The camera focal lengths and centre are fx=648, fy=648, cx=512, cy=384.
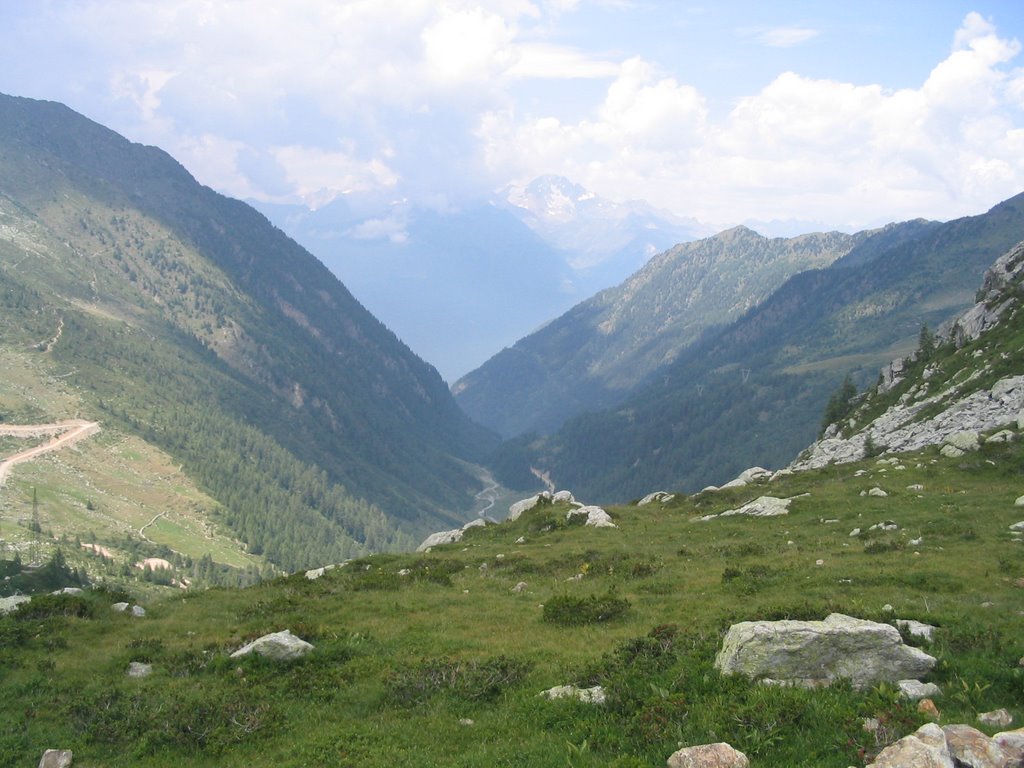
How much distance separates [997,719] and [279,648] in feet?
60.9


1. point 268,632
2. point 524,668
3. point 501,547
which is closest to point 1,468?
point 501,547

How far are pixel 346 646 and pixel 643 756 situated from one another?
12.4 metres

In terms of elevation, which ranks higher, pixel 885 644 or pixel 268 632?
pixel 268 632

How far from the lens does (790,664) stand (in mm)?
14484

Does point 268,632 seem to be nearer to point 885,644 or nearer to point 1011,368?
point 885,644

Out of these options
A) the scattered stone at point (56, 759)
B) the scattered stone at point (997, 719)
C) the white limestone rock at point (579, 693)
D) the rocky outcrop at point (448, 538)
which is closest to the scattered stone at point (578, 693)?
the white limestone rock at point (579, 693)

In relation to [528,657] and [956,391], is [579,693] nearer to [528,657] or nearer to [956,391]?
[528,657]

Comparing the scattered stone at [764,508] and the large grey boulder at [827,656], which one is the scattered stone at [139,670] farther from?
the scattered stone at [764,508]

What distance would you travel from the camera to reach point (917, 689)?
13.4 meters

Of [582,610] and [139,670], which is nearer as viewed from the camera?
[139,670]

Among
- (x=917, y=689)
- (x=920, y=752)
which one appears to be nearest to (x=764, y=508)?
(x=917, y=689)

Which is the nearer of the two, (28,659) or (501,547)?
(28,659)

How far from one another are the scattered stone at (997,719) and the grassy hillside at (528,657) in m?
0.24

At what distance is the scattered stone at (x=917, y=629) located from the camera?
15867 mm
